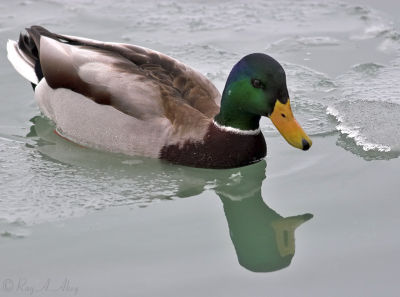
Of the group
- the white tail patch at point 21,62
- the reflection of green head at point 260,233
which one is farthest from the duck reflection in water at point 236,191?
the white tail patch at point 21,62

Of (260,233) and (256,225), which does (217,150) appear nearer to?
(256,225)

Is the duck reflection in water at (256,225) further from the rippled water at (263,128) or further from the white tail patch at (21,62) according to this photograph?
the white tail patch at (21,62)

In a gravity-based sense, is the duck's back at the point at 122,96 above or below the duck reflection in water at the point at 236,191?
above

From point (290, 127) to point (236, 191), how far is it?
64 centimetres

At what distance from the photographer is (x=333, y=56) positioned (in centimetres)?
845

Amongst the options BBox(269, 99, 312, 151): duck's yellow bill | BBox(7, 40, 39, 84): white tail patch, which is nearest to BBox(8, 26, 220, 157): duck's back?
BBox(7, 40, 39, 84): white tail patch

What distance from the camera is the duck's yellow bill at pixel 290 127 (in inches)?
235

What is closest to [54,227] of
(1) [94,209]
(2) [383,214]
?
(1) [94,209]

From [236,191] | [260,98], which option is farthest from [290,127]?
[236,191]

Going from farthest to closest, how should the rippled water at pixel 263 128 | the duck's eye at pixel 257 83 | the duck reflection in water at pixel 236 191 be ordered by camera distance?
the duck's eye at pixel 257 83
the rippled water at pixel 263 128
the duck reflection in water at pixel 236 191

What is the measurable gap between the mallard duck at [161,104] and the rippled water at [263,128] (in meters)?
0.16

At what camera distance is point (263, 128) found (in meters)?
7.15

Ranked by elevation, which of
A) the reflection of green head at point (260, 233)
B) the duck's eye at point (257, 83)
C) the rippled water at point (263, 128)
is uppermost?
the duck's eye at point (257, 83)

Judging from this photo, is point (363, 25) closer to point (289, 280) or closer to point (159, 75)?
point (159, 75)
